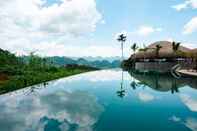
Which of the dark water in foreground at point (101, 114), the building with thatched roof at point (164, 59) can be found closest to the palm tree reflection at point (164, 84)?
the dark water in foreground at point (101, 114)

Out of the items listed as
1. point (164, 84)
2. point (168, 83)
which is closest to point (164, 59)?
point (168, 83)

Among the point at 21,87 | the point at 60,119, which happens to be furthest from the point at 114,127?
the point at 21,87

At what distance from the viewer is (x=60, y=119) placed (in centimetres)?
1148

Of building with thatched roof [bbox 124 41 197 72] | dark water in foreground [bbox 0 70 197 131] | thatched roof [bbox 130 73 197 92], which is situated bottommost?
dark water in foreground [bbox 0 70 197 131]

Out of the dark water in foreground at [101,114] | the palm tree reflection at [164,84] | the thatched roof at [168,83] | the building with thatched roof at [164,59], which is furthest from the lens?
the building with thatched roof at [164,59]

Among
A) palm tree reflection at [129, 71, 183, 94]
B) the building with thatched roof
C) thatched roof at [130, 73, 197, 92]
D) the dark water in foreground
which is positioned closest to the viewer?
the dark water in foreground

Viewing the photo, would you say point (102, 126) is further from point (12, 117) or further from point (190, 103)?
point (190, 103)

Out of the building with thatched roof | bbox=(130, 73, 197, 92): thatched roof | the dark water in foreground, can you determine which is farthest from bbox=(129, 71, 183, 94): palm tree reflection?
the building with thatched roof

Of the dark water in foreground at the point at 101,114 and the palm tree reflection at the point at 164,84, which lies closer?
the dark water in foreground at the point at 101,114

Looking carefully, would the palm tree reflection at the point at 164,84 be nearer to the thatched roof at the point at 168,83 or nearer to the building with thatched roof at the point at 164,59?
the thatched roof at the point at 168,83

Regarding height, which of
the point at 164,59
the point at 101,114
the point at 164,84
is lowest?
the point at 101,114

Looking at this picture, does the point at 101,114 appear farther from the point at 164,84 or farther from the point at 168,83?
the point at 168,83

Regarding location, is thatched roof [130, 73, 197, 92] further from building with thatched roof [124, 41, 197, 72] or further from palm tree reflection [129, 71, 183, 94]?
building with thatched roof [124, 41, 197, 72]

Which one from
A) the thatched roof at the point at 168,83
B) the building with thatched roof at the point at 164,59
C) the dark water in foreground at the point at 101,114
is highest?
the building with thatched roof at the point at 164,59
